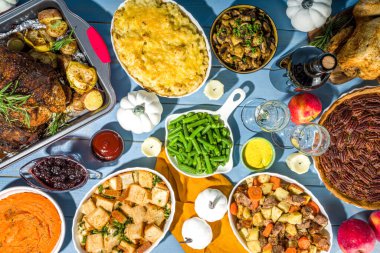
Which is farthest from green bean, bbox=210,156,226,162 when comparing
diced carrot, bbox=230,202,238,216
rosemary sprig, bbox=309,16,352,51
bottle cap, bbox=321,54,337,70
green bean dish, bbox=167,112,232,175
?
rosemary sprig, bbox=309,16,352,51

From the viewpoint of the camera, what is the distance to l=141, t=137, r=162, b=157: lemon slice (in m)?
2.86

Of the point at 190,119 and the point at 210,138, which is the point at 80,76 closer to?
the point at 190,119

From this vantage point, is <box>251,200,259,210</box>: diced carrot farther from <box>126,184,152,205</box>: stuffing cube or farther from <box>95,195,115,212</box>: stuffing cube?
<box>95,195,115,212</box>: stuffing cube

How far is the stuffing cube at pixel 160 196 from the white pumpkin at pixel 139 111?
448mm

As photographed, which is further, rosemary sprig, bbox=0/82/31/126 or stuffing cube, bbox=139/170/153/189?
stuffing cube, bbox=139/170/153/189

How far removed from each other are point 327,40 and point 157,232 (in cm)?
183

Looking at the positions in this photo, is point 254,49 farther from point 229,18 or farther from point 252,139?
point 252,139

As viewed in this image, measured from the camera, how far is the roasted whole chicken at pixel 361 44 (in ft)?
7.89

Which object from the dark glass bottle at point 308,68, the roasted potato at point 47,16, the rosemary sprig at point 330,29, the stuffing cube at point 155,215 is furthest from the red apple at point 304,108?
the roasted potato at point 47,16

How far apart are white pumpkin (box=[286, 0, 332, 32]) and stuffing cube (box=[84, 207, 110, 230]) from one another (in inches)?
77.2

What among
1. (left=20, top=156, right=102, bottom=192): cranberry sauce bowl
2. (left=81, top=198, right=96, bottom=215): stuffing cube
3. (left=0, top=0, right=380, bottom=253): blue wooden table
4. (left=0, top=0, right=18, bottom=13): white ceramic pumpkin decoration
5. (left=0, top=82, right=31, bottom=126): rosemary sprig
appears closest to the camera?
(left=0, top=82, right=31, bottom=126): rosemary sprig

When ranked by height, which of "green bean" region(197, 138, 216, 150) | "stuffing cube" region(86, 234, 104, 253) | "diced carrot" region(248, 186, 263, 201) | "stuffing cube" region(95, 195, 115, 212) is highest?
"green bean" region(197, 138, 216, 150)

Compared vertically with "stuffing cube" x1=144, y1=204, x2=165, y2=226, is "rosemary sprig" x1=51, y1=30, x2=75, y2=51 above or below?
above

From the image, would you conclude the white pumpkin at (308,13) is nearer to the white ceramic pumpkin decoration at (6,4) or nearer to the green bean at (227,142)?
the green bean at (227,142)
